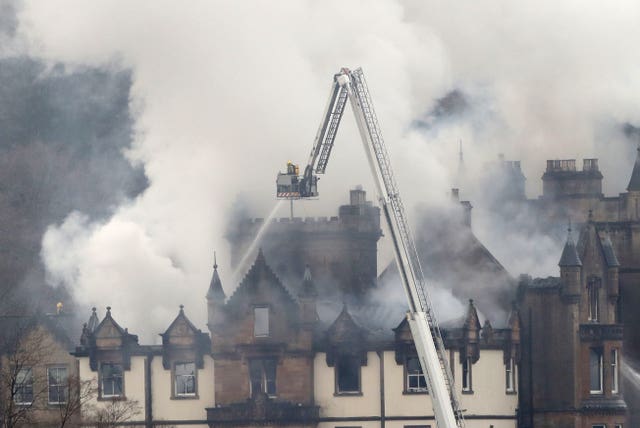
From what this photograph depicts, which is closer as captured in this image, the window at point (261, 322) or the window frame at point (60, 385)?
the window frame at point (60, 385)

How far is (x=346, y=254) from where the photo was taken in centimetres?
14725

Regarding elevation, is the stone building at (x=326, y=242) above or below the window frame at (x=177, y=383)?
above

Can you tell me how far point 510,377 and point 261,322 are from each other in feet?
42.9

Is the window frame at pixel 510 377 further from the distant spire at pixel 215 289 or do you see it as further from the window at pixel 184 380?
the window at pixel 184 380

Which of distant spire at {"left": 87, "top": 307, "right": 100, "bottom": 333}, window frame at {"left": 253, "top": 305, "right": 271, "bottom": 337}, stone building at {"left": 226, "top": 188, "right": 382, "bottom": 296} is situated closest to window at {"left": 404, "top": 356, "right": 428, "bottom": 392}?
window frame at {"left": 253, "top": 305, "right": 271, "bottom": 337}

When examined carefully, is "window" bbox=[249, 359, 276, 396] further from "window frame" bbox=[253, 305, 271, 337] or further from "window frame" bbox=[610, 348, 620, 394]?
"window frame" bbox=[610, 348, 620, 394]

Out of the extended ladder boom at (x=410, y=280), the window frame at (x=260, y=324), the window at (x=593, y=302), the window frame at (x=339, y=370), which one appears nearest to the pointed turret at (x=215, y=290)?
the window frame at (x=260, y=324)

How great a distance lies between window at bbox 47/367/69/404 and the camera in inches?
4983

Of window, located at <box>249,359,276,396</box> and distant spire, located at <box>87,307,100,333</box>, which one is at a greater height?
distant spire, located at <box>87,307,100,333</box>

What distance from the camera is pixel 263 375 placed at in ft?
415

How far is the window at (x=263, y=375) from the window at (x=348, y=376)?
129 inches

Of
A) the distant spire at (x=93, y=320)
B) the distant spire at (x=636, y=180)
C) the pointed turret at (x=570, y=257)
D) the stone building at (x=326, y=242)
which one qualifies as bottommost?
the distant spire at (x=93, y=320)

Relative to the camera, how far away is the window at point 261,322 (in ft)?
416

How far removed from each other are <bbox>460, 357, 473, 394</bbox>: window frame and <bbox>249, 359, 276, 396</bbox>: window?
9.67 m
